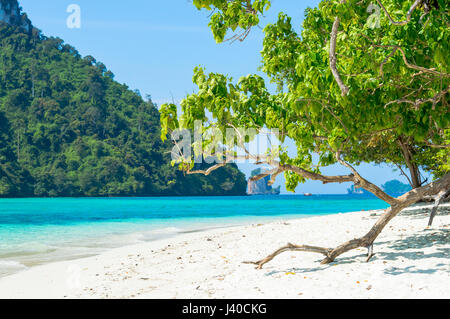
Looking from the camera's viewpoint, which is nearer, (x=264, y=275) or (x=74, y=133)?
(x=264, y=275)

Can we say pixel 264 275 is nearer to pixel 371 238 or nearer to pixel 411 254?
pixel 371 238

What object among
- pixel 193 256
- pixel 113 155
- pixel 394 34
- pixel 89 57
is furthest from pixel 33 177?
pixel 394 34

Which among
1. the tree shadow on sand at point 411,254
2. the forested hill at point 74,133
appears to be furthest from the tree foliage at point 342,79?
the forested hill at point 74,133

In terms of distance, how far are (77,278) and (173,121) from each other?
13.4 ft

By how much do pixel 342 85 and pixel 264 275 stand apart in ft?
9.83

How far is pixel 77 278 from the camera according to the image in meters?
7.48

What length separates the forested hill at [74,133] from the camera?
89.2 meters

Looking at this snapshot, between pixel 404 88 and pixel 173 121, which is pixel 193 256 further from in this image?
pixel 404 88

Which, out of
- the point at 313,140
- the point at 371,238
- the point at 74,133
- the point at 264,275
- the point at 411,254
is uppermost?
the point at 74,133

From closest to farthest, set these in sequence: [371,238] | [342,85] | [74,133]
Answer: [342,85] < [371,238] < [74,133]

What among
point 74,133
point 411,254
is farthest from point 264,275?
point 74,133

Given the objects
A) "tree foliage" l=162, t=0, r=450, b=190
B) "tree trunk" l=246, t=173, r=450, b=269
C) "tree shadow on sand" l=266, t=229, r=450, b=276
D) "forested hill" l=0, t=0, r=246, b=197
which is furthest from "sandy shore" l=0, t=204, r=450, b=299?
"forested hill" l=0, t=0, r=246, b=197

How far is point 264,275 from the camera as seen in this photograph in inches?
228
